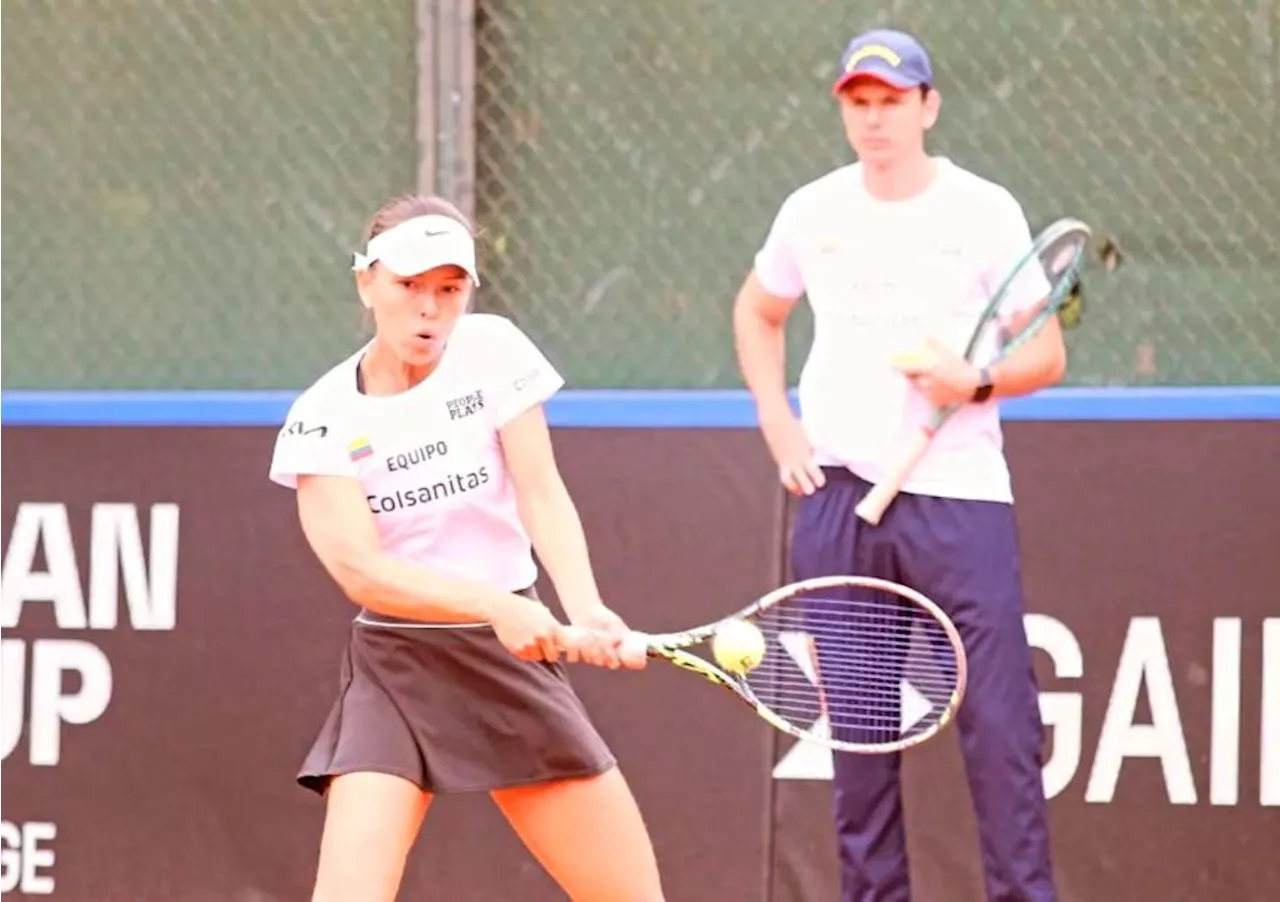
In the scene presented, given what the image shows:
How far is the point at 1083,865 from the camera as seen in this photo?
533 cm

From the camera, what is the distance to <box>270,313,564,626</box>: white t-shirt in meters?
3.90

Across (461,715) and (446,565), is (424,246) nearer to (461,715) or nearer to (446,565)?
(446,565)

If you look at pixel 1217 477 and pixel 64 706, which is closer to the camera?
pixel 1217 477

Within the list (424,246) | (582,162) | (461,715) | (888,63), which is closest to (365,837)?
(461,715)

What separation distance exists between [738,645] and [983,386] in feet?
2.66

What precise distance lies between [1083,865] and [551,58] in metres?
2.31

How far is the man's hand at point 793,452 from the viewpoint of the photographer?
15.3 feet

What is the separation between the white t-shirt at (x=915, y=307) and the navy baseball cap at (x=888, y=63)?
0.65 feet

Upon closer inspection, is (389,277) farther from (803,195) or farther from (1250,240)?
(1250,240)

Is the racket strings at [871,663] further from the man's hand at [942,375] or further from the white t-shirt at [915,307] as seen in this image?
the man's hand at [942,375]

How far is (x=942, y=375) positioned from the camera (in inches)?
173

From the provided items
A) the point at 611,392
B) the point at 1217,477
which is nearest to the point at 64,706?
the point at 611,392

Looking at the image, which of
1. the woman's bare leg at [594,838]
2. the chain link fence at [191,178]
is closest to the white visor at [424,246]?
the woman's bare leg at [594,838]

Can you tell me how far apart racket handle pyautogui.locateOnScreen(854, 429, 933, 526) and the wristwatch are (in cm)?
11
